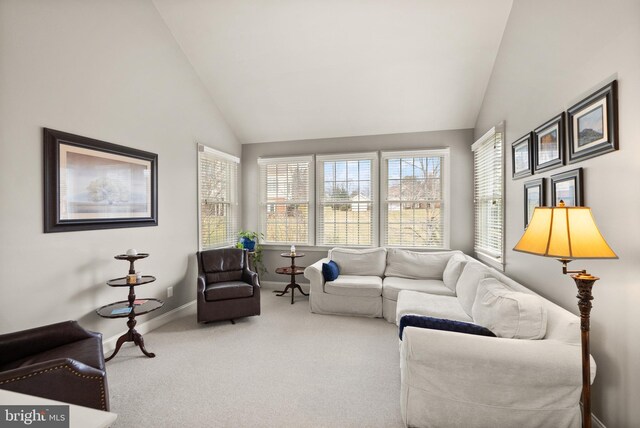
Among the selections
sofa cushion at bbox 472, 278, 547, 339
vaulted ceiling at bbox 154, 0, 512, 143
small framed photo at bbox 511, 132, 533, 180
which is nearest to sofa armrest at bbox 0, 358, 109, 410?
sofa cushion at bbox 472, 278, 547, 339

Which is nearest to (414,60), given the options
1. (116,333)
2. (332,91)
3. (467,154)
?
(332,91)

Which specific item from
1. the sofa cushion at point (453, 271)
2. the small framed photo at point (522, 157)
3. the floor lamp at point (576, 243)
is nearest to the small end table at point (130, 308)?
the floor lamp at point (576, 243)

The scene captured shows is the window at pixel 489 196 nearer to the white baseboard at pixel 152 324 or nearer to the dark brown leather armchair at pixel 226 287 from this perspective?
the dark brown leather armchair at pixel 226 287

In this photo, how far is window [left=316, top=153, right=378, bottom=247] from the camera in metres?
5.11

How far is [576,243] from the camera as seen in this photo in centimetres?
143

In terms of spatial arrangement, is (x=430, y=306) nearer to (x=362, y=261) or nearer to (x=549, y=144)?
(x=362, y=261)

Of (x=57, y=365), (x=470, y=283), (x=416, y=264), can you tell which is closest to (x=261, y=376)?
(x=57, y=365)

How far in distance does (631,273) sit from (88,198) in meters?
3.98

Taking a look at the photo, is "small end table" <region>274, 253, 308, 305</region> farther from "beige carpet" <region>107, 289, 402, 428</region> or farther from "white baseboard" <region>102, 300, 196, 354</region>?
"white baseboard" <region>102, 300, 196, 354</region>

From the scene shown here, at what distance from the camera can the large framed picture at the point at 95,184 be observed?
2.59 meters

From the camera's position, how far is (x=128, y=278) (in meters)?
2.93

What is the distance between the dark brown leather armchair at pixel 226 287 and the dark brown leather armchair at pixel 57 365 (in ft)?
4.71

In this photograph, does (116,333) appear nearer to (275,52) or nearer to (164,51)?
(164,51)

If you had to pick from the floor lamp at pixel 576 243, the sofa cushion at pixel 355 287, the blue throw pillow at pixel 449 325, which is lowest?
the sofa cushion at pixel 355 287
